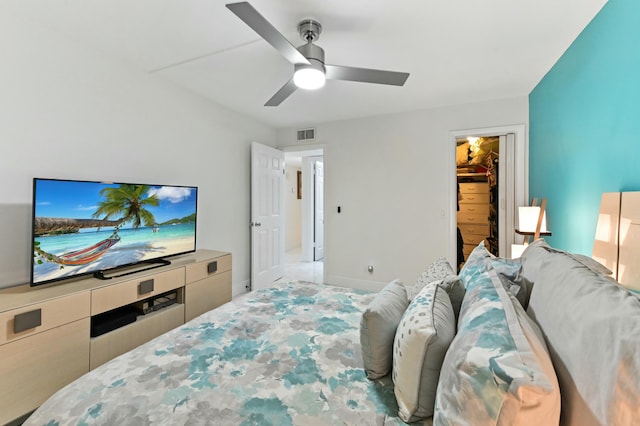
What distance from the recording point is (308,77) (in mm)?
1848

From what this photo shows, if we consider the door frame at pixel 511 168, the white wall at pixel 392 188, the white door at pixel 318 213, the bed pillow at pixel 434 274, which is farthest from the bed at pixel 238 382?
the white door at pixel 318 213

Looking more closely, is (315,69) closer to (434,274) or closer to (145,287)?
(434,274)

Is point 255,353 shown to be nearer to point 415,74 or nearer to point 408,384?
point 408,384

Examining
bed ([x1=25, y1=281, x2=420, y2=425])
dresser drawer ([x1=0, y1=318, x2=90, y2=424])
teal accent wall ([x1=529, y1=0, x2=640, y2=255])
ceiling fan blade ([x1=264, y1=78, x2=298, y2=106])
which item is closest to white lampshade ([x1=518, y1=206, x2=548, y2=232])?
teal accent wall ([x1=529, y1=0, x2=640, y2=255])

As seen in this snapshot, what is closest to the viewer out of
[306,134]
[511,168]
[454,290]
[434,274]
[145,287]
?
[454,290]

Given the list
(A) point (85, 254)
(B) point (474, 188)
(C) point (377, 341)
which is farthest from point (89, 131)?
(B) point (474, 188)

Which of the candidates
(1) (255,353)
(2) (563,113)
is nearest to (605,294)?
(1) (255,353)

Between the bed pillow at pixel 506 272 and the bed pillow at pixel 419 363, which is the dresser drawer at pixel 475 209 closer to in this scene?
the bed pillow at pixel 506 272

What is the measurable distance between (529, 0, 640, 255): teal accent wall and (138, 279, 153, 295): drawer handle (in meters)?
3.09

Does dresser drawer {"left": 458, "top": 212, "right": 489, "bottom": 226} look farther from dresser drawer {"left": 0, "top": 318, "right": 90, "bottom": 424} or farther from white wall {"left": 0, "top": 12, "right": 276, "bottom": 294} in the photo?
dresser drawer {"left": 0, "top": 318, "right": 90, "bottom": 424}

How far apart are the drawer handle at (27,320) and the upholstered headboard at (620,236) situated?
3.03 meters

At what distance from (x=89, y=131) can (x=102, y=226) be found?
800mm

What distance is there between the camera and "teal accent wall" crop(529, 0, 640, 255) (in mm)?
1462

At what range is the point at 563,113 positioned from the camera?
7.24ft
